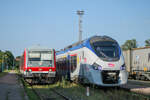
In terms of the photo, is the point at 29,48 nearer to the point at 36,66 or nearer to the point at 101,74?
the point at 36,66

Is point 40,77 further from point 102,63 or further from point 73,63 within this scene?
point 102,63

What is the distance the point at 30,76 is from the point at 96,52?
6.16m

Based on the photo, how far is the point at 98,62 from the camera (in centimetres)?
1397

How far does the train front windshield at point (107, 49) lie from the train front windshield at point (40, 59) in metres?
5.22

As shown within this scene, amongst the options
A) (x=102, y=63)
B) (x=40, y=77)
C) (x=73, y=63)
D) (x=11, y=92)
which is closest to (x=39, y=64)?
(x=40, y=77)

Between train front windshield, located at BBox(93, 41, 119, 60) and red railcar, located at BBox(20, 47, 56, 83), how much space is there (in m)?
5.17

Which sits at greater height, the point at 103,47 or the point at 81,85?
the point at 103,47

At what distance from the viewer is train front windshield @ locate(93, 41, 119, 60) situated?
46.7 ft

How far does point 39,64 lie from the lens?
60.9 feet

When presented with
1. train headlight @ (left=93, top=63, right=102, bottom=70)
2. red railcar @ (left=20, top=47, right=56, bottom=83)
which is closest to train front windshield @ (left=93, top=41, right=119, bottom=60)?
train headlight @ (left=93, top=63, right=102, bottom=70)

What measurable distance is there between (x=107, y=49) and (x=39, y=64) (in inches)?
240

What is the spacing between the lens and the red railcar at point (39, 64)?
18375mm

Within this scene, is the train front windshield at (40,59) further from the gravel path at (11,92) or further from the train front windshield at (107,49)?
the train front windshield at (107,49)

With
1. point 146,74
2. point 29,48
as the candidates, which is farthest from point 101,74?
point 146,74
